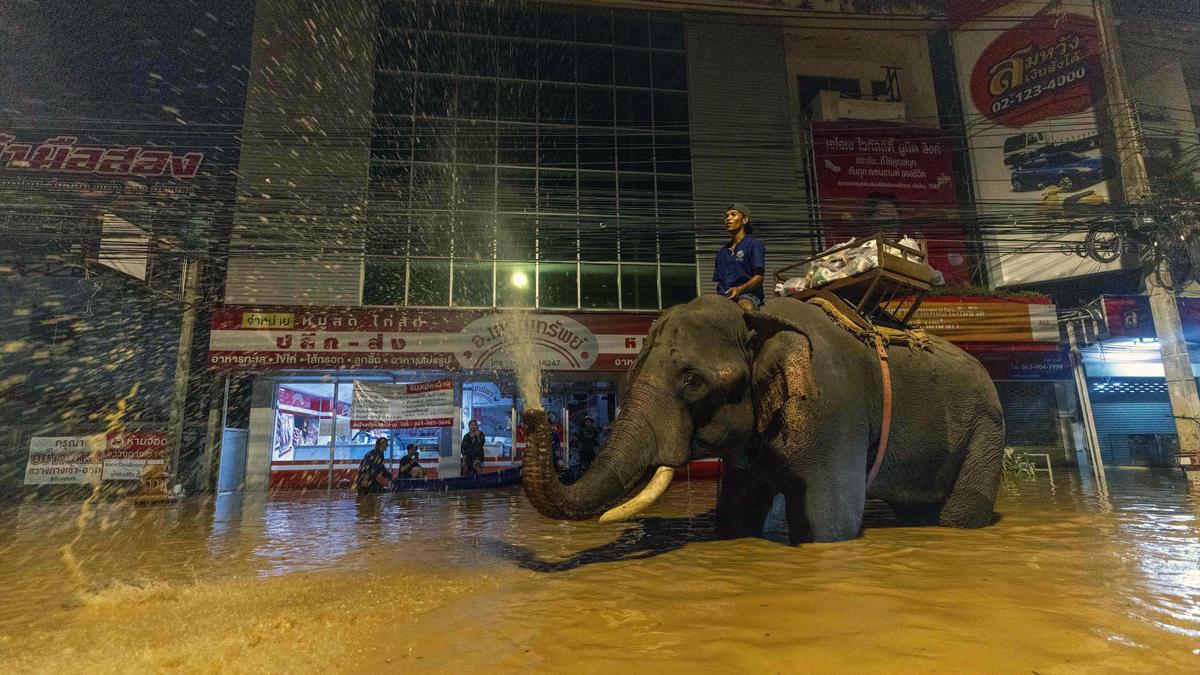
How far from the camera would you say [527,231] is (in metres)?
17.2

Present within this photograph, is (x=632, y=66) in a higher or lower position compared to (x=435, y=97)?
higher

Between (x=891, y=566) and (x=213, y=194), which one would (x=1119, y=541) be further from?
(x=213, y=194)

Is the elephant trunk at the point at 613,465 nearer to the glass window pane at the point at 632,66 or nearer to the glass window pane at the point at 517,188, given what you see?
the glass window pane at the point at 517,188

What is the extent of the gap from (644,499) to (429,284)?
14491 millimetres

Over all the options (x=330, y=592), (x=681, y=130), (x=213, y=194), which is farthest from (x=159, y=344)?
(x=330, y=592)

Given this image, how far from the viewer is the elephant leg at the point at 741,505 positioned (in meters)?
5.14

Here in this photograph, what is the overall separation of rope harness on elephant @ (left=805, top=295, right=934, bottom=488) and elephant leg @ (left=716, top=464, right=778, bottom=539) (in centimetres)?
87

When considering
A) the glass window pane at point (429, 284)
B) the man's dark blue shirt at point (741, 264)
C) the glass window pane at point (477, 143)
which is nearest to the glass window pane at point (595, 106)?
the glass window pane at point (477, 143)

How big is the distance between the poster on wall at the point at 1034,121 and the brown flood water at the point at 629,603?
53.3 ft

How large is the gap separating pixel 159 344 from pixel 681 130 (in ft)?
54.7

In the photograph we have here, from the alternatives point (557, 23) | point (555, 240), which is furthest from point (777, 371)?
point (557, 23)

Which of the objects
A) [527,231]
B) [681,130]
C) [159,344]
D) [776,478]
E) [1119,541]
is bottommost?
[1119,541]

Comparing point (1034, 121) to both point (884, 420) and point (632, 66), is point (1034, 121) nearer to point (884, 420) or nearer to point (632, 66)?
point (632, 66)

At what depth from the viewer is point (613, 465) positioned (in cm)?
377
